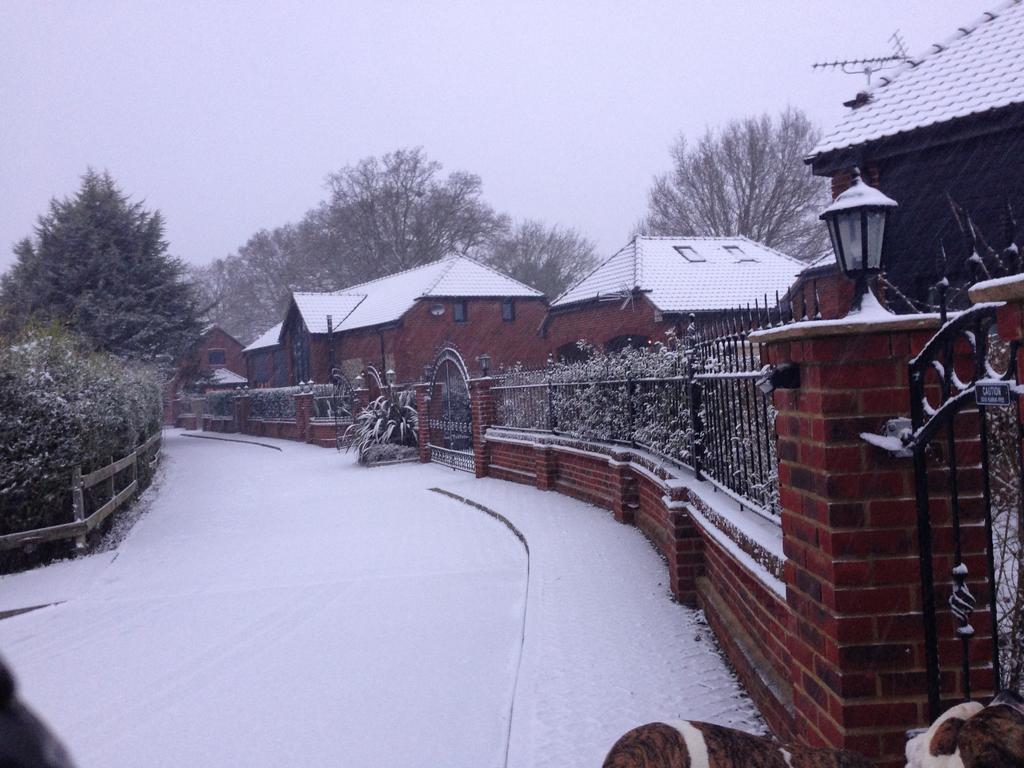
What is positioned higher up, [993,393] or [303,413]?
[993,393]

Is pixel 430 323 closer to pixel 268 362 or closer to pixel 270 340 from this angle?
pixel 270 340

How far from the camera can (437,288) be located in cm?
3112

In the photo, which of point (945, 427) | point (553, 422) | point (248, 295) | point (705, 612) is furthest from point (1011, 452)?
point (248, 295)

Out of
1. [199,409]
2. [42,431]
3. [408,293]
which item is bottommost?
[199,409]

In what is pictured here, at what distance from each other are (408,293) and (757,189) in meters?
15.7

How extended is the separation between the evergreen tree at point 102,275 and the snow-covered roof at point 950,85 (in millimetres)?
27143

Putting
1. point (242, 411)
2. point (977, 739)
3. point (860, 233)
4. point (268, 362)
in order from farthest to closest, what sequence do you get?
point (268, 362), point (242, 411), point (860, 233), point (977, 739)

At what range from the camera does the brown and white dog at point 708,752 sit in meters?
2.02

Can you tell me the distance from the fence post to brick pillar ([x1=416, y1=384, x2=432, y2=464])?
8.39m

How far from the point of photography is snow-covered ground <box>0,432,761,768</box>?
4.07 metres

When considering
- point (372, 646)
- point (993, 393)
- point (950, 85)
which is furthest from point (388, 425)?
point (993, 393)

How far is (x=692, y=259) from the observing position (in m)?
25.9

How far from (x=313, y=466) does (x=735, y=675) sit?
15.4 meters

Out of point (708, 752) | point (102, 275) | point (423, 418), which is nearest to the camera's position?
point (708, 752)
